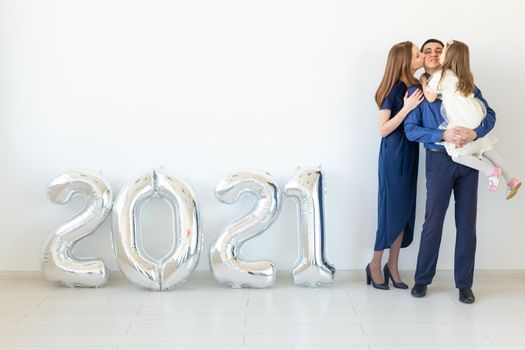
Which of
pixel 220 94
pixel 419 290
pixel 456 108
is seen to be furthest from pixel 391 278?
pixel 220 94

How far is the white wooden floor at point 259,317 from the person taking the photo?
3.41 meters

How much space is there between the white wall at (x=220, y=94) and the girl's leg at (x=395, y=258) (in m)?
0.23

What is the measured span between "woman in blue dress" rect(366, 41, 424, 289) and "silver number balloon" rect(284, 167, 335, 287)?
11.8 inches

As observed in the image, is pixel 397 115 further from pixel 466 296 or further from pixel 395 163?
pixel 466 296

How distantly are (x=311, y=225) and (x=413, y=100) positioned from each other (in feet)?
2.89

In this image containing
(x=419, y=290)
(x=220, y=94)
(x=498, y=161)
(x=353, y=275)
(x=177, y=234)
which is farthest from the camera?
(x=353, y=275)

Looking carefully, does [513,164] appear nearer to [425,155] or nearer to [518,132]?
[518,132]

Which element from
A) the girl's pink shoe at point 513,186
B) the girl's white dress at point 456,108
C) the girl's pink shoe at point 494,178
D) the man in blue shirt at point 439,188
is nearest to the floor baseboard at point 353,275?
the man in blue shirt at point 439,188

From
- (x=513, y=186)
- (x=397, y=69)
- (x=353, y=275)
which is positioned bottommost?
(x=353, y=275)

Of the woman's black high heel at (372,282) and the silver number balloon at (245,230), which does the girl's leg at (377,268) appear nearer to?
the woman's black high heel at (372,282)

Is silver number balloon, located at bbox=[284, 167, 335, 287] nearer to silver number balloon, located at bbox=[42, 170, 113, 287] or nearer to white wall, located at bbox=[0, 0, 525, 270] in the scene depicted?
white wall, located at bbox=[0, 0, 525, 270]

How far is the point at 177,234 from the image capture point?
4.26 meters

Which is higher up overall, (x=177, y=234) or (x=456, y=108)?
(x=456, y=108)

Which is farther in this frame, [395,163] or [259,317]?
[395,163]
